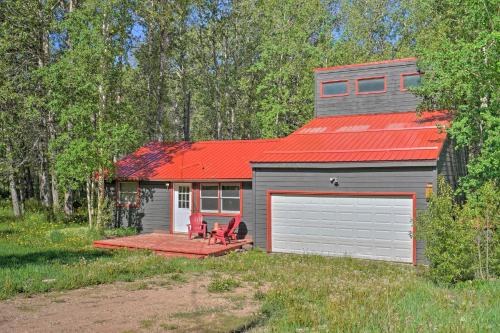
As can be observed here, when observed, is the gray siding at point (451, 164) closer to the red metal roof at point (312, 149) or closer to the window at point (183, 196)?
the red metal roof at point (312, 149)

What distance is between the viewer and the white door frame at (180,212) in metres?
19.9

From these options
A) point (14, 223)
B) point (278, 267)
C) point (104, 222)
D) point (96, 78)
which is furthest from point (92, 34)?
point (278, 267)

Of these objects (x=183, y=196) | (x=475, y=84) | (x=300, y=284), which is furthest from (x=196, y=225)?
(x=475, y=84)

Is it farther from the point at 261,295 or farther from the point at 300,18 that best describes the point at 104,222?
the point at 300,18

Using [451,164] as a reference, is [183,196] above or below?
below

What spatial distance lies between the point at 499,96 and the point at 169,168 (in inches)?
512

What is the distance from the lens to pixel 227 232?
17281 mm

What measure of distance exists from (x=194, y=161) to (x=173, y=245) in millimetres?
5182

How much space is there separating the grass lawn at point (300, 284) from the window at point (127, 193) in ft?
10.9

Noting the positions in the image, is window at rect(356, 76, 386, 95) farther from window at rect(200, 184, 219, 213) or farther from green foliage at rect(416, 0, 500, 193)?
window at rect(200, 184, 219, 213)

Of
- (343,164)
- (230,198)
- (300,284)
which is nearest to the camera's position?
(300,284)

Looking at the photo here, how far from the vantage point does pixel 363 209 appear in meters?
14.9

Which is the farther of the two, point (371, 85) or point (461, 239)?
point (371, 85)

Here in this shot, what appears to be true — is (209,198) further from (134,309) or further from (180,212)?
(134,309)
